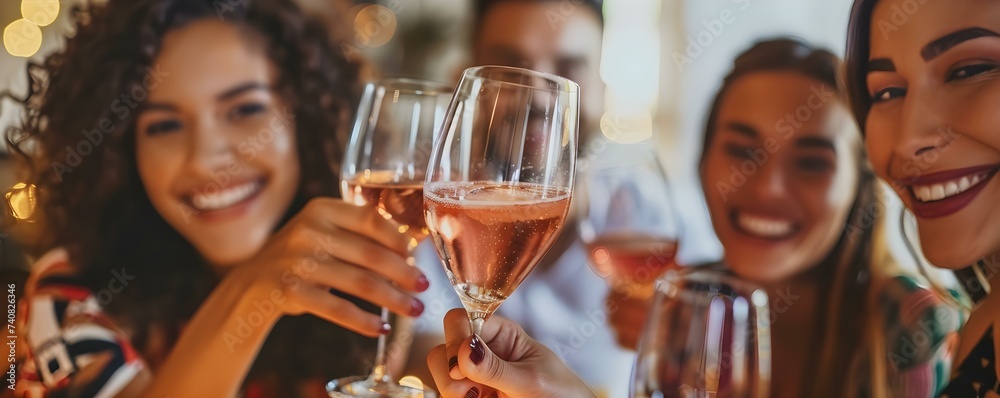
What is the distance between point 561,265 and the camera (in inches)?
49.9

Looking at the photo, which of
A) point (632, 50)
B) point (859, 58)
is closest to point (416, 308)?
point (632, 50)

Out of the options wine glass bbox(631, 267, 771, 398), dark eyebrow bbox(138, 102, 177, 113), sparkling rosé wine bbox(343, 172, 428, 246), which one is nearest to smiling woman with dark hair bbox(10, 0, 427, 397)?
dark eyebrow bbox(138, 102, 177, 113)

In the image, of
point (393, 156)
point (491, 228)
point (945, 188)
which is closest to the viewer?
point (491, 228)

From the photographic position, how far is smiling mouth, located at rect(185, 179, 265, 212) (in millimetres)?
1216

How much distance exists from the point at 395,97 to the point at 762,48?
54 cm

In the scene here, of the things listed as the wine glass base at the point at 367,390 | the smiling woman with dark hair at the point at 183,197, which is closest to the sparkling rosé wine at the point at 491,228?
the wine glass base at the point at 367,390

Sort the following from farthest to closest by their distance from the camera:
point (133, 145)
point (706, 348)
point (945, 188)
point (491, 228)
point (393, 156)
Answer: point (133, 145) < point (945, 188) < point (393, 156) < point (706, 348) < point (491, 228)

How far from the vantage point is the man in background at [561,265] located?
1.21 metres

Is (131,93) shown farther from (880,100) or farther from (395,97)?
(880,100)

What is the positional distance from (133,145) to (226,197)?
6.1 inches

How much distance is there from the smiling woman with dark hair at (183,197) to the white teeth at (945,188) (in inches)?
30.8

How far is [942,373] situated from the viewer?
44.4 inches

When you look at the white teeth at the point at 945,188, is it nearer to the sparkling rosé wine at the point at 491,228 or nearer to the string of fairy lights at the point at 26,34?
the sparkling rosé wine at the point at 491,228

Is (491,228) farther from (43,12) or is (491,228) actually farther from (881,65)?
(43,12)
